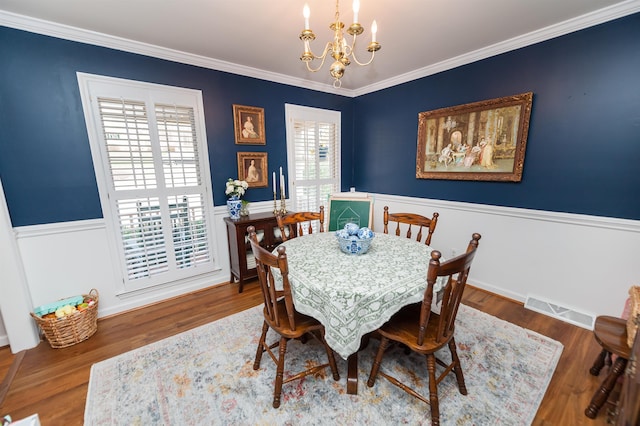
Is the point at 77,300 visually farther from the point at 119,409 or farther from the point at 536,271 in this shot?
the point at 536,271

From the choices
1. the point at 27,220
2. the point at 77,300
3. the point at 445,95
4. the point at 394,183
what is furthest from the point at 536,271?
the point at 27,220

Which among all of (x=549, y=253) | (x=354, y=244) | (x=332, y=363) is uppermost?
(x=354, y=244)

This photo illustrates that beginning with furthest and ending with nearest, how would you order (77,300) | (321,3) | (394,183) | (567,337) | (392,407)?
(394,183), (77,300), (567,337), (321,3), (392,407)

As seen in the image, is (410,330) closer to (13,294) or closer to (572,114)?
(572,114)

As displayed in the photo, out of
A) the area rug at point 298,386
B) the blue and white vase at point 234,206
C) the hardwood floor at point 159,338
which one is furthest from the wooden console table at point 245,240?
the area rug at point 298,386

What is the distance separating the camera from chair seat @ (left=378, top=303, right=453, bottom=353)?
1.35 m

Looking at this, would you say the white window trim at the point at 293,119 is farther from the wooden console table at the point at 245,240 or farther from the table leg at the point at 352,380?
the table leg at the point at 352,380

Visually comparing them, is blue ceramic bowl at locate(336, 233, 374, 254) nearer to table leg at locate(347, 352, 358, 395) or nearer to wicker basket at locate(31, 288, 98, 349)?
table leg at locate(347, 352, 358, 395)

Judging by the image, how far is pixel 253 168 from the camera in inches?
125

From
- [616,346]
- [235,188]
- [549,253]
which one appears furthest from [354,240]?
[549,253]

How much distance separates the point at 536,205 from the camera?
8.04 feet

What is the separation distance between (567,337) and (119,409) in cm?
327

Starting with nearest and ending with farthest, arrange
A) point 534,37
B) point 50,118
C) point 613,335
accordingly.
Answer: point 613,335 < point 50,118 < point 534,37

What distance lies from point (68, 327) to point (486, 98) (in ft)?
14.4
